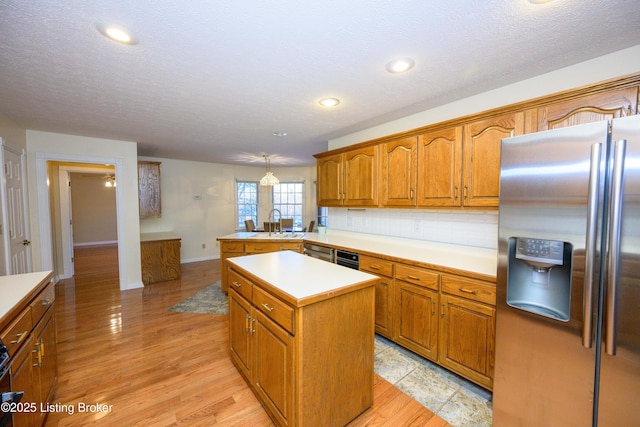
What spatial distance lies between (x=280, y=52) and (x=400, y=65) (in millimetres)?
864

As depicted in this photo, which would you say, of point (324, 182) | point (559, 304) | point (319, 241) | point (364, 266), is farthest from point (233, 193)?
point (559, 304)

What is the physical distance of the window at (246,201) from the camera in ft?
23.0

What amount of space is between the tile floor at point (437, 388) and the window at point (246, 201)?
5.46m

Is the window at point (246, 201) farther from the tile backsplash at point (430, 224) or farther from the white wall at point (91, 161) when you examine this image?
the tile backsplash at point (430, 224)

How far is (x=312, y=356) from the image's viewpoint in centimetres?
141

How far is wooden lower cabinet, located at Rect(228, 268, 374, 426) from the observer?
139 cm

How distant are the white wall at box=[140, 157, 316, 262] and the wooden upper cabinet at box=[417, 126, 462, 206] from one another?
17.6ft

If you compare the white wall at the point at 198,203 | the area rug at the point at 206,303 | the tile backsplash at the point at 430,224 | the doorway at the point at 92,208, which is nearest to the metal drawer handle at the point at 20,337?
the area rug at the point at 206,303

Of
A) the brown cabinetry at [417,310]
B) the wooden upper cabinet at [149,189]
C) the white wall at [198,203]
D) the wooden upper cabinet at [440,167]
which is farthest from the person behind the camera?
the white wall at [198,203]

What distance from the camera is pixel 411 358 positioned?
2336 millimetres

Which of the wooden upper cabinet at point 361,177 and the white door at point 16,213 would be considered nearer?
the white door at point 16,213

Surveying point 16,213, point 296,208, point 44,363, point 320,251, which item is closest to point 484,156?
point 320,251

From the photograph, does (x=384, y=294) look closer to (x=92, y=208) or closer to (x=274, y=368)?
(x=274, y=368)

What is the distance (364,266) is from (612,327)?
1.79 m
